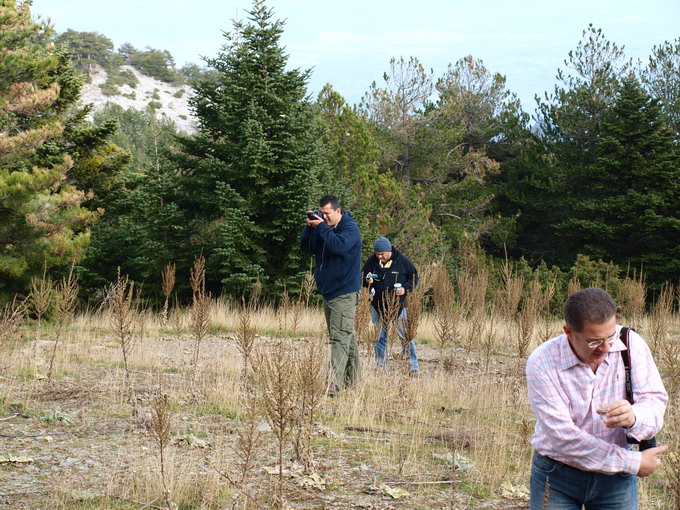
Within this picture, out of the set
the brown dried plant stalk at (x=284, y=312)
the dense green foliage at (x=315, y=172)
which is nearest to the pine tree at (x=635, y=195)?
the dense green foliage at (x=315, y=172)

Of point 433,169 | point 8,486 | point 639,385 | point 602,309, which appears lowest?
point 8,486

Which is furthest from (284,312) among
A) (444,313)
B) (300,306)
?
(444,313)

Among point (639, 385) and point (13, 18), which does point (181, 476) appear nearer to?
point (639, 385)

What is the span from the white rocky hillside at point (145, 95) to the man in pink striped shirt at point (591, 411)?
120074 mm

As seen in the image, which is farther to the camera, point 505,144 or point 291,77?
point 505,144

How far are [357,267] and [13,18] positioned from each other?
10.5 m

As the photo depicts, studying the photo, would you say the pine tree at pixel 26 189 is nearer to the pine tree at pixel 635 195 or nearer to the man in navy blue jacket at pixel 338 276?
the man in navy blue jacket at pixel 338 276

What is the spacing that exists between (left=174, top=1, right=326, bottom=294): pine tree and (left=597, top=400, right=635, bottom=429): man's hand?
13.3m

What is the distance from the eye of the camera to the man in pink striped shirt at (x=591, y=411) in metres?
2.64

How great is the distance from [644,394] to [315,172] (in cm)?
1404

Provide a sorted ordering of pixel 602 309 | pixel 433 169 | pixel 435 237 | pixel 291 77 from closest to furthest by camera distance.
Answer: pixel 602 309 → pixel 291 77 → pixel 435 237 → pixel 433 169

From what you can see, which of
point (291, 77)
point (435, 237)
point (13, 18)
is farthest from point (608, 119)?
Answer: point (13, 18)

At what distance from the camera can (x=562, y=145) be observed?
27016mm

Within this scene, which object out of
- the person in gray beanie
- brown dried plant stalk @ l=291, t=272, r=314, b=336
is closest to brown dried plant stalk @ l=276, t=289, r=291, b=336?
brown dried plant stalk @ l=291, t=272, r=314, b=336
